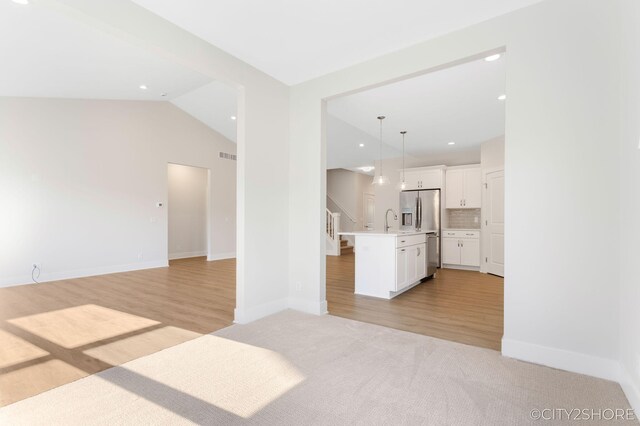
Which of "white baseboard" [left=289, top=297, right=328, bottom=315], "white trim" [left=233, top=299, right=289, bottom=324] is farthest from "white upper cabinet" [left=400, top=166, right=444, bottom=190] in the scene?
"white trim" [left=233, top=299, right=289, bottom=324]

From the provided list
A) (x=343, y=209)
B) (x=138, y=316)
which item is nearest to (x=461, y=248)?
(x=343, y=209)

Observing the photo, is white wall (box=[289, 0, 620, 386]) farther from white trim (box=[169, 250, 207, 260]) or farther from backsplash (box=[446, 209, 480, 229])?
white trim (box=[169, 250, 207, 260])

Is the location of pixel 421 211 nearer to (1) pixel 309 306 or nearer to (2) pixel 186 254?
(1) pixel 309 306

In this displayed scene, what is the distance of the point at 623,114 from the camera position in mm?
2045

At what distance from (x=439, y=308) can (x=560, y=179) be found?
2.20 meters

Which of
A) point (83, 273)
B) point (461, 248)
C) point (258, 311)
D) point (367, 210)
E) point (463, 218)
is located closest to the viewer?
point (258, 311)

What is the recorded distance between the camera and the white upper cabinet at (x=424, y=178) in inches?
303

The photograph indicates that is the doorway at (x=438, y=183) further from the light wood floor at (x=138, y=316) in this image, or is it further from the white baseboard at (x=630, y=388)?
the white baseboard at (x=630, y=388)

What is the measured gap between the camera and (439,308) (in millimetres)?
3895

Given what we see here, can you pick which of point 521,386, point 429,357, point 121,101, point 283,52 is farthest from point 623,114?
point 121,101

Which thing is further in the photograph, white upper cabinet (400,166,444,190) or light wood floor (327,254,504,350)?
white upper cabinet (400,166,444,190)

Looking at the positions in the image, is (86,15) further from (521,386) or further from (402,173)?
(402,173)

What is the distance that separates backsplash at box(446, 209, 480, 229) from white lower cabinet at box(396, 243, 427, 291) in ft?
9.24

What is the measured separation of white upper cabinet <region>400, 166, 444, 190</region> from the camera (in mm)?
7688
